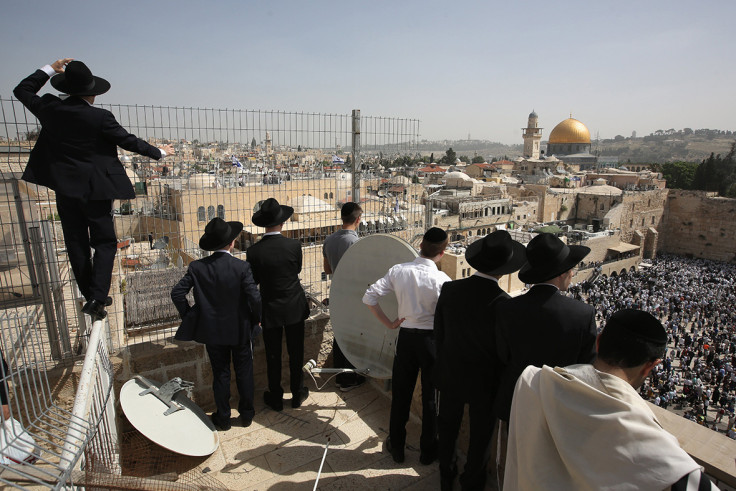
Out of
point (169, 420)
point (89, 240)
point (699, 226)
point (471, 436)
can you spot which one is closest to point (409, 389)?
point (471, 436)

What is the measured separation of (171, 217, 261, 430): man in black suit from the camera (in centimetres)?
305

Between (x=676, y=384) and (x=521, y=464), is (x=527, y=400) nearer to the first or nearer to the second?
(x=521, y=464)

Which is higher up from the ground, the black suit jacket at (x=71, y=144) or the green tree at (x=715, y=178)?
the black suit jacket at (x=71, y=144)

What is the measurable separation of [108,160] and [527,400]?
280 cm

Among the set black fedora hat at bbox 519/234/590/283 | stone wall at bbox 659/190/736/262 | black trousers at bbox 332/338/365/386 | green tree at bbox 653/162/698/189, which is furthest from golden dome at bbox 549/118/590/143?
black fedora hat at bbox 519/234/590/283

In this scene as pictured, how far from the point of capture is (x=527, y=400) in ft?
4.76

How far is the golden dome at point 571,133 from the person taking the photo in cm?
7425

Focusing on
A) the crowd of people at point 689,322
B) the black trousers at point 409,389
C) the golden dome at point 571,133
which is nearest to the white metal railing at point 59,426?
the black trousers at point 409,389

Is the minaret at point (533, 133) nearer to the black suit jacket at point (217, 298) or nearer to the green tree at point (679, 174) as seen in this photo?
the green tree at point (679, 174)

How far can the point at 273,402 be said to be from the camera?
358 centimetres

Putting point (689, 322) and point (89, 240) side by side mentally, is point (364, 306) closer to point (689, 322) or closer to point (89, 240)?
point (89, 240)

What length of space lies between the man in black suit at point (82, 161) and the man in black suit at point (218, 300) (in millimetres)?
531

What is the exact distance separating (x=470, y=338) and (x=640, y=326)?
1011mm

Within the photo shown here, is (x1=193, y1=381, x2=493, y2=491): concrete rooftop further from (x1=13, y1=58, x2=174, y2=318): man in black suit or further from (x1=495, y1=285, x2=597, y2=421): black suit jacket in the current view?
(x1=13, y1=58, x2=174, y2=318): man in black suit
